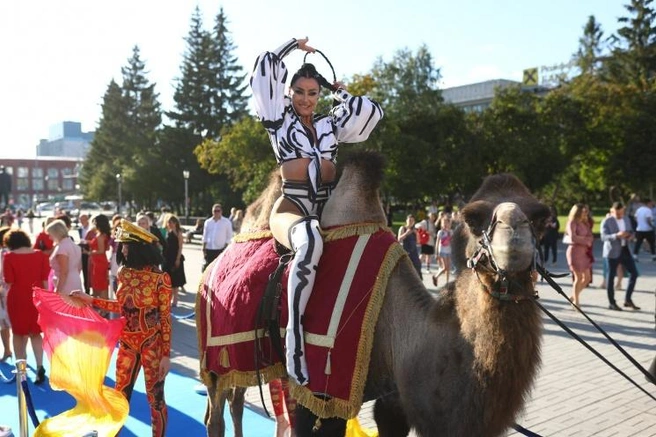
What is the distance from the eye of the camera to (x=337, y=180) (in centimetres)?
404

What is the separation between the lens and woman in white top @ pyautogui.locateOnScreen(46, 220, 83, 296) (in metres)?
8.17

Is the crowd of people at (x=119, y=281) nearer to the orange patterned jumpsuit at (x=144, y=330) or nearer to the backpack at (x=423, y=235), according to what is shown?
the orange patterned jumpsuit at (x=144, y=330)

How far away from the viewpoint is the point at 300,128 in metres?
4.04

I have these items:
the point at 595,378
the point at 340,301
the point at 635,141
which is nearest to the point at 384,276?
the point at 340,301

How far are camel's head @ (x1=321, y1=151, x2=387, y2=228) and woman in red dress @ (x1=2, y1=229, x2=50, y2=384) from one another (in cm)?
547

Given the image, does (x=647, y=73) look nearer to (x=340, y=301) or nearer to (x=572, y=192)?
(x=572, y=192)

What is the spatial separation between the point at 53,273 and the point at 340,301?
6287 millimetres

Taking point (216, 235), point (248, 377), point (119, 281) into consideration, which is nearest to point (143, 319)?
point (119, 281)

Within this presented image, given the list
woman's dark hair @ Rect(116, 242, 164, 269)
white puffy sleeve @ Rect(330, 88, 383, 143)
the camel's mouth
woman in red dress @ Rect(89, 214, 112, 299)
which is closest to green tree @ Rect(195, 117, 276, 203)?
woman in red dress @ Rect(89, 214, 112, 299)

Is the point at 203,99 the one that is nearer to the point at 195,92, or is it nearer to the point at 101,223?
the point at 195,92

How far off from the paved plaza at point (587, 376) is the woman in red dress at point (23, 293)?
1.88m

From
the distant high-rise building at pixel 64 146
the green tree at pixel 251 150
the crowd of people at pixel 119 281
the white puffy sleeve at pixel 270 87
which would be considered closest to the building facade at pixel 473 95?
the green tree at pixel 251 150

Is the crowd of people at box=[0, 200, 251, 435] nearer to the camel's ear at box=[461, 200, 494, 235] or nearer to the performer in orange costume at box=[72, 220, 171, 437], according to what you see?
the performer in orange costume at box=[72, 220, 171, 437]

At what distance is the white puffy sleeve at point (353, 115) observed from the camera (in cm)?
418
